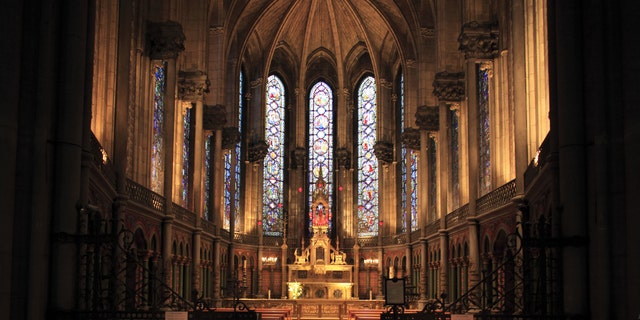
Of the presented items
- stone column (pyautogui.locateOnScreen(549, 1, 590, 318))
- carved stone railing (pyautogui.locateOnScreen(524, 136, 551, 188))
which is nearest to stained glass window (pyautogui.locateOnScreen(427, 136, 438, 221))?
carved stone railing (pyautogui.locateOnScreen(524, 136, 551, 188))

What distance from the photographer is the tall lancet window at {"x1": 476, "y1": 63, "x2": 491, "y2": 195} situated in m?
33.0

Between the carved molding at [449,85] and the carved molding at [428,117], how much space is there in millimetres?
4835

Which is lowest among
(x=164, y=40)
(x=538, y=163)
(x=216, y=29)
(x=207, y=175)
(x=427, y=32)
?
(x=538, y=163)

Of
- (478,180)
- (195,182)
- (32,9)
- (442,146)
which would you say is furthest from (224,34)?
(32,9)

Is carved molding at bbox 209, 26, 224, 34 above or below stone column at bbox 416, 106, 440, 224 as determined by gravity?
above

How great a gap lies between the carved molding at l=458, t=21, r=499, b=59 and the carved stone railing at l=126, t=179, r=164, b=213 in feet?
43.1

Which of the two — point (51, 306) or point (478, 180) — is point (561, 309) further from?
point (478, 180)

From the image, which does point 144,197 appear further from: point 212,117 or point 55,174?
point 55,174

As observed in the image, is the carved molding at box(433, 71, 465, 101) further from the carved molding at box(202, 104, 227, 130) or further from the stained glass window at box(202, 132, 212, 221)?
the stained glass window at box(202, 132, 212, 221)

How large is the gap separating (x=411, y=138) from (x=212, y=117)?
38.8ft

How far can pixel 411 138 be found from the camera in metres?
47.1

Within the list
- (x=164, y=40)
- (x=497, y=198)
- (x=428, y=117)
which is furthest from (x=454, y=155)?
(x=164, y=40)

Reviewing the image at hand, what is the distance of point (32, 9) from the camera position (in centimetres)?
1427

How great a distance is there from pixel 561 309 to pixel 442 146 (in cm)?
2673
